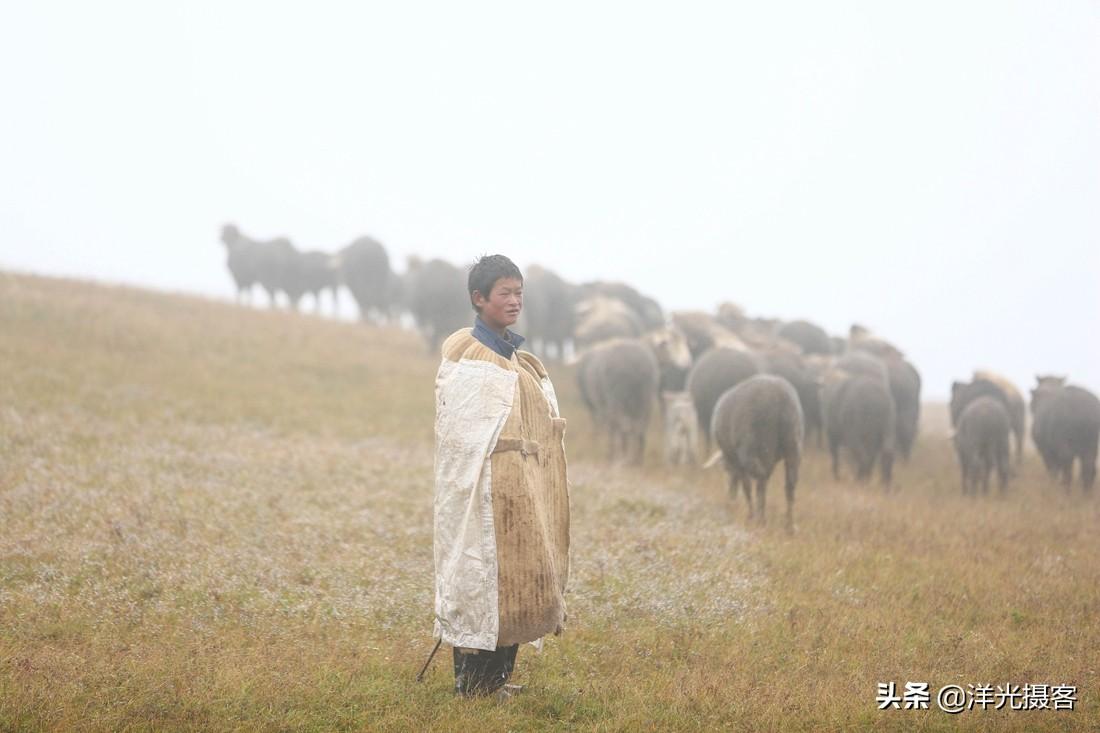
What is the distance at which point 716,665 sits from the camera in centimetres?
599

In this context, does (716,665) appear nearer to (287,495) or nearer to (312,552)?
(312,552)

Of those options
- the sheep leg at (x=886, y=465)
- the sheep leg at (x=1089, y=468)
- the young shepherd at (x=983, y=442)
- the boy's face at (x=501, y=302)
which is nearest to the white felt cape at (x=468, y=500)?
the boy's face at (x=501, y=302)

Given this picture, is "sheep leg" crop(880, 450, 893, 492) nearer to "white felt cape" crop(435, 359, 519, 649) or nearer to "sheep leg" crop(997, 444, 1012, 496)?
"sheep leg" crop(997, 444, 1012, 496)

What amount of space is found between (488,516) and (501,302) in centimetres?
117

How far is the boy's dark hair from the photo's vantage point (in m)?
4.98

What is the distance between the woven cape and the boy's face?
18 centimetres

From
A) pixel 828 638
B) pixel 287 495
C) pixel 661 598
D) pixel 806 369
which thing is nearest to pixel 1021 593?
pixel 828 638

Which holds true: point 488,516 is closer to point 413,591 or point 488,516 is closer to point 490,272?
point 490,272

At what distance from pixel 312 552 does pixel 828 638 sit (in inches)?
172

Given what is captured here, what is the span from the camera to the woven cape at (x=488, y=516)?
4723 millimetres

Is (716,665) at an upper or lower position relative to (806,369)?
lower

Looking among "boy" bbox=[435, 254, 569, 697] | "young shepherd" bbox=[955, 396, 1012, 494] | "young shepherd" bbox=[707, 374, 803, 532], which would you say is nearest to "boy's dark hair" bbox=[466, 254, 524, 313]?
"boy" bbox=[435, 254, 569, 697]

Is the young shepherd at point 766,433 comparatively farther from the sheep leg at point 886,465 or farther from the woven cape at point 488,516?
the woven cape at point 488,516

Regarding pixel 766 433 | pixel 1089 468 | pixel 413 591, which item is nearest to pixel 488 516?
pixel 413 591
